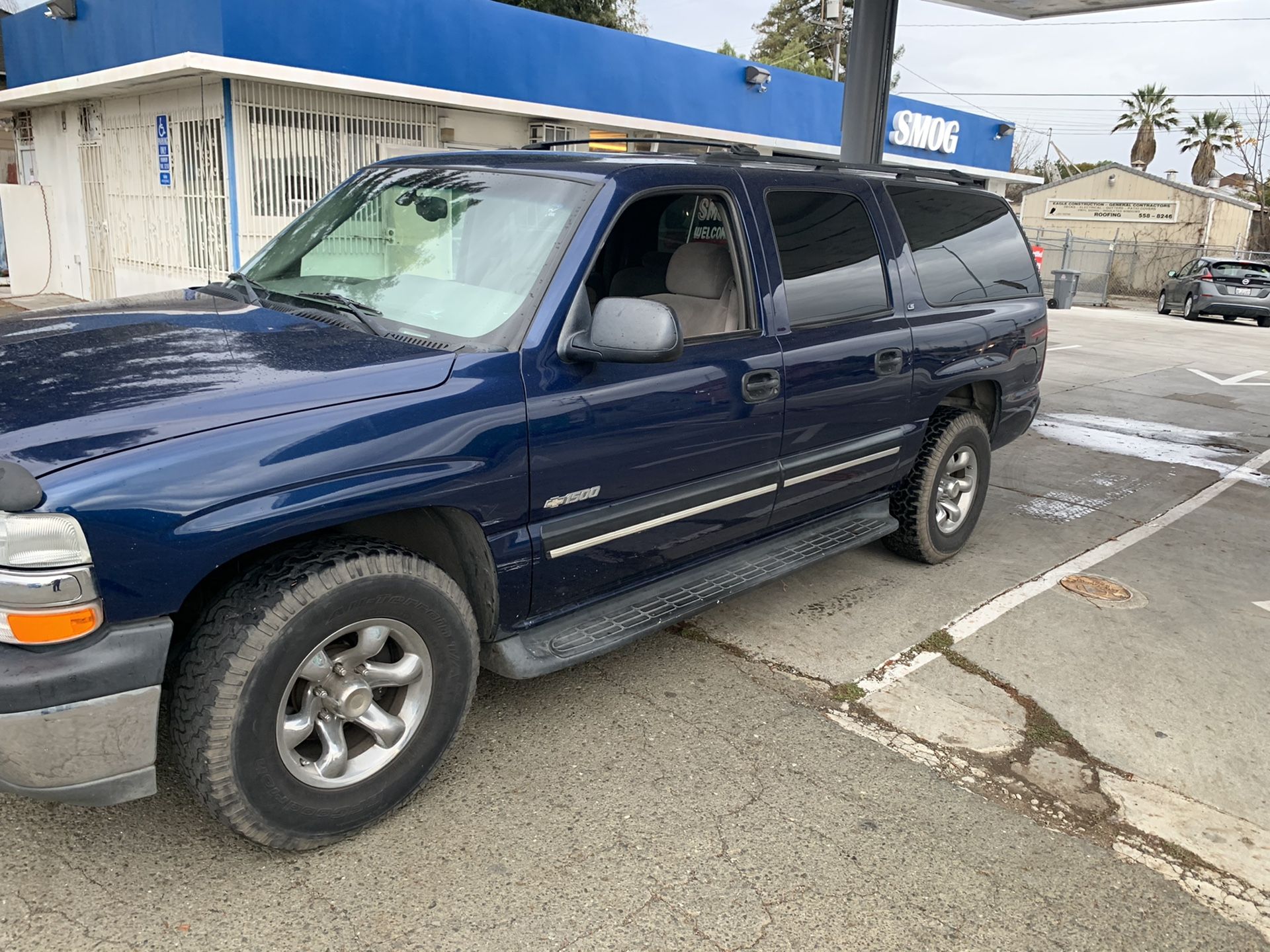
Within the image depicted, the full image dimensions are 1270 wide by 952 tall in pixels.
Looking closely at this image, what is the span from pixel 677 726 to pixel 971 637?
5.50 feet

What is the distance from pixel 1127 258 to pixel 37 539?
121 feet

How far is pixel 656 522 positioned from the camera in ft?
11.3

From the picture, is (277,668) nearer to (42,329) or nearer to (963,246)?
(42,329)

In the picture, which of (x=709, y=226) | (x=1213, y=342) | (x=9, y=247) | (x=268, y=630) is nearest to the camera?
(x=268, y=630)

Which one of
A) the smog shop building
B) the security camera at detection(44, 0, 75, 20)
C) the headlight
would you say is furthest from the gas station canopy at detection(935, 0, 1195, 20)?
the security camera at detection(44, 0, 75, 20)

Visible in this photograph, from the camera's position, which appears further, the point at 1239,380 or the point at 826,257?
the point at 1239,380

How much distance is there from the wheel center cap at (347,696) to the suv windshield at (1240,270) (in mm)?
24928

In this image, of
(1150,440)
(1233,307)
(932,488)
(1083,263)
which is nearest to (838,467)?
(932,488)

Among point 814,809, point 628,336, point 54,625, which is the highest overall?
point 628,336

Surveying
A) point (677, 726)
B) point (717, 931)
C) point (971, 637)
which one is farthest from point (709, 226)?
point (717, 931)

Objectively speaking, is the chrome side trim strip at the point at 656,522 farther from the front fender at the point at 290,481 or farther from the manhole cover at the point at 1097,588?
the manhole cover at the point at 1097,588

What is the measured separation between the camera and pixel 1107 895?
9.14ft

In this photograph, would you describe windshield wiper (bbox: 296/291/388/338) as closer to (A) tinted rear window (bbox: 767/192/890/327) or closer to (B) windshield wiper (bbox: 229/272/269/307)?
(B) windshield wiper (bbox: 229/272/269/307)

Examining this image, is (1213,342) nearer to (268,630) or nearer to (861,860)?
(861,860)
